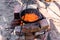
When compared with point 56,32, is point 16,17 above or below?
above

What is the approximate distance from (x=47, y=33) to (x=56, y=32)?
208 mm

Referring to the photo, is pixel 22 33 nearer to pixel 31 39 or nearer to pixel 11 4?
pixel 31 39

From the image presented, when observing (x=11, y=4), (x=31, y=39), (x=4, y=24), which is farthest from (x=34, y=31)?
(x=11, y=4)

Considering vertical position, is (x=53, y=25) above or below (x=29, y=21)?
below

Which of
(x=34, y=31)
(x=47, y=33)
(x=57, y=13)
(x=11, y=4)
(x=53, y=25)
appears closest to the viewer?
(x=34, y=31)

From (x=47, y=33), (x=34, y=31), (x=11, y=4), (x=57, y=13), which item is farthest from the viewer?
(x=11, y=4)

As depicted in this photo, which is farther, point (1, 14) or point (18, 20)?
point (1, 14)

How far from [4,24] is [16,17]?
41 cm

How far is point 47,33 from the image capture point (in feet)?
9.70

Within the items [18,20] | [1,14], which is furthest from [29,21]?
[1,14]

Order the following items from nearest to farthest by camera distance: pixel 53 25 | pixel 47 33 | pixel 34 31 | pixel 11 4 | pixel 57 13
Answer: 1. pixel 34 31
2. pixel 47 33
3. pixel 53 25
4. pixel 57 13
5. pixel 11 4

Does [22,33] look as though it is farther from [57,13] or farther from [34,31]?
[57,13]

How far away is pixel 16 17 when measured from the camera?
310cm

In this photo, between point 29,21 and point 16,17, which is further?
point 16,17
